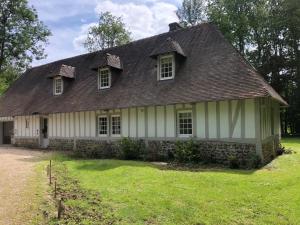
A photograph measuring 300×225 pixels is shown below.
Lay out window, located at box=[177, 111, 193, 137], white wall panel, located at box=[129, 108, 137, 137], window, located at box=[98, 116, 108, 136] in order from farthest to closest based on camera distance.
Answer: window, located at box=[98, 116, 108, 136] < white wall panel, located at box=[129, 108, 137, 137] < window, located at box=[177, 111, 193, 137]

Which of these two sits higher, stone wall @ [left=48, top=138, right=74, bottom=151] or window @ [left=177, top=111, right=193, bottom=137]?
window @ [left=177, top=111, right=193, bottom=137]

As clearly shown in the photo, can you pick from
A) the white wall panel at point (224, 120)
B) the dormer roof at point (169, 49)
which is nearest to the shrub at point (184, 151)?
the white wall panel at point (224, 120)

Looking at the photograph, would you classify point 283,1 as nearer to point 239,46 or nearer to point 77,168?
point 239,46

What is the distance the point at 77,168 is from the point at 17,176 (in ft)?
7.16

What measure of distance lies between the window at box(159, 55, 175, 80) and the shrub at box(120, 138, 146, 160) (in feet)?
11.3

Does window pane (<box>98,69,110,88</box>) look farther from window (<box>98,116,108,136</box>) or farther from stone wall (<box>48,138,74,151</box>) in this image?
stone wall (<box>48,138,74,151</box>)

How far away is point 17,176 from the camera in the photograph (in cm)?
1060

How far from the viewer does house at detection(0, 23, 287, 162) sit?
12.5m

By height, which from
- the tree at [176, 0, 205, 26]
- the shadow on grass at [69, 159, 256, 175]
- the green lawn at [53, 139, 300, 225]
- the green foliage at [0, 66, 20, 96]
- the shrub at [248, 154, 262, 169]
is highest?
the tree at [176, 0, 205, 26]

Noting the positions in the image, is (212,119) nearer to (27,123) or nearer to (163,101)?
(163,101)

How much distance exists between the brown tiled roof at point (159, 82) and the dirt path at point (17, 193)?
5584mm

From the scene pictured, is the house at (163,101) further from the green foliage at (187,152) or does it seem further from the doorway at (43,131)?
the green foliage at (187,152)

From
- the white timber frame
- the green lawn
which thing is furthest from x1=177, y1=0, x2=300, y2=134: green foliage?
the green lawn

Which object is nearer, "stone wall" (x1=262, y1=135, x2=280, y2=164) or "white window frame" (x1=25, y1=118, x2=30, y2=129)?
"stone wall" (x1=262, y1=135, x2=280, y2=164)
